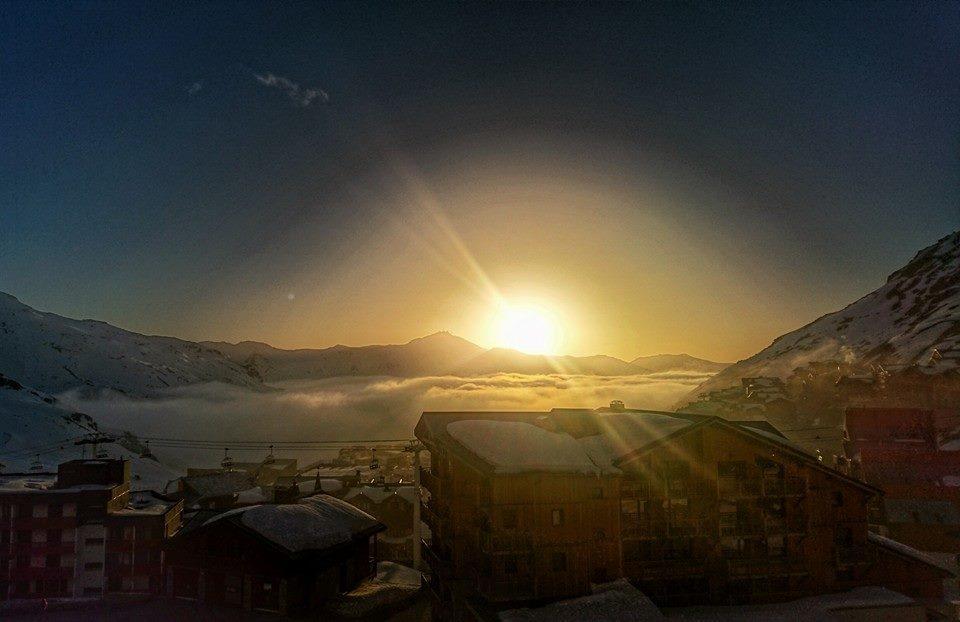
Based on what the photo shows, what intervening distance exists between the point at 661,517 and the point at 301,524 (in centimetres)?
2777

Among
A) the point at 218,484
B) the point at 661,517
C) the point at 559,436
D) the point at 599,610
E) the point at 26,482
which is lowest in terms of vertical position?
the point at 218,484

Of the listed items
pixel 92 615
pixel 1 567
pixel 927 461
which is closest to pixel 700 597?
pixel 927 461

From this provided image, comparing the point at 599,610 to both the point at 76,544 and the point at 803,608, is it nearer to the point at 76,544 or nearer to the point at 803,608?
the point at 803,608

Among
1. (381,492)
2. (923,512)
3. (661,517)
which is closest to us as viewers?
(661,517)

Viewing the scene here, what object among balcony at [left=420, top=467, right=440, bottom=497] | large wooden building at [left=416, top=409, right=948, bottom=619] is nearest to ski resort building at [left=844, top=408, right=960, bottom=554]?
large wooden building at [left=416, top=409, right=948, bottom=619]

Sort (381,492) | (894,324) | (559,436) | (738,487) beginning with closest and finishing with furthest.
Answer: (738,487)
(559,436)
(381,492)
(894,324)

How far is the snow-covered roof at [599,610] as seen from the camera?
3111 centimetres

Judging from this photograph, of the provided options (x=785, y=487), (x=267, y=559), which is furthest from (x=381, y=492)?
(x=785, y=487)

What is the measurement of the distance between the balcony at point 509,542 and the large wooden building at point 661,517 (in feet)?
0.24

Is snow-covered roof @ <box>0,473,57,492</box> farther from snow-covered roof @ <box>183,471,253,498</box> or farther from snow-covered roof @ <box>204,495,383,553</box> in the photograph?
snow-covered roof @ <box>204,495,383,553</box>

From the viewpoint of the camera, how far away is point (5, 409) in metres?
140

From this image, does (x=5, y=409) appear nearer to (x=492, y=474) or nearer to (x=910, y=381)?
(x=492, y=474)

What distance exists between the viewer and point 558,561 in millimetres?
33969

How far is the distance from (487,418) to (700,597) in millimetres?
17381
